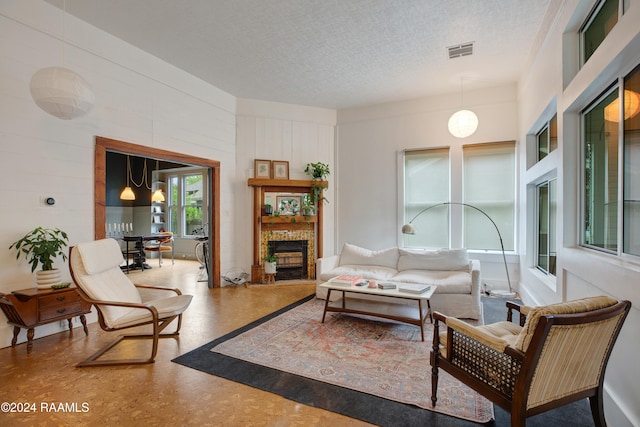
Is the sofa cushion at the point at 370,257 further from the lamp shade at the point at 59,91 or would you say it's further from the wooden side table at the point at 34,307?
the lamp shade at the point at 59,91

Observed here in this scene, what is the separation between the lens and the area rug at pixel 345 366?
6.84 ft

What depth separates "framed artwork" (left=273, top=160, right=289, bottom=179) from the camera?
6.04 metres

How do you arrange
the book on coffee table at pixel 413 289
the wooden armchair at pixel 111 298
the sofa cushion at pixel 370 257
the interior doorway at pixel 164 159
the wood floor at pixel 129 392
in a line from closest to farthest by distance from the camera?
the wood floor at pixel 129 392 < the wooden armchair at pixel 111 298 < the book on coffee table at pixel 413 289 < the interior doorway at pixel 164 159 < the sofa cushion at pixel 370 257

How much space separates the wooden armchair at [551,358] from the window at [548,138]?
250cm

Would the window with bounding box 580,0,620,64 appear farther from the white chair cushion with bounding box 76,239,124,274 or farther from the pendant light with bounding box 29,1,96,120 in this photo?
the white chair cushion with bounding box 76,239,124,274

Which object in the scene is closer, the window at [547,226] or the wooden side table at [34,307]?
the wooden side table at [34,307]

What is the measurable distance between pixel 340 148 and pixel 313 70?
1928 millimetres

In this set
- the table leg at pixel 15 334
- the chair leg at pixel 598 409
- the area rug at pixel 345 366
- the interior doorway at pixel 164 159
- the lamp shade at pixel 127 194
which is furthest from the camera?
the lamp shade at pixel 127 194

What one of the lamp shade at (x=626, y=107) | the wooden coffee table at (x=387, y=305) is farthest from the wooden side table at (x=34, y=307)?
the lamp shade at (x=626, y=107)

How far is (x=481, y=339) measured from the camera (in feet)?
5.59

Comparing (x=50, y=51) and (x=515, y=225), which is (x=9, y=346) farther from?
(x=515, y=225)

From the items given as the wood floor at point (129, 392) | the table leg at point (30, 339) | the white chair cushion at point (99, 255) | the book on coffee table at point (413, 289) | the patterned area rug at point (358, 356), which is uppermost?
the white chair cushion at point (99, 255)

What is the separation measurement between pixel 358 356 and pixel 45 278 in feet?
10.4

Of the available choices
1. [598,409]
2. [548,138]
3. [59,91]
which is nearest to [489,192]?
[548,138]
